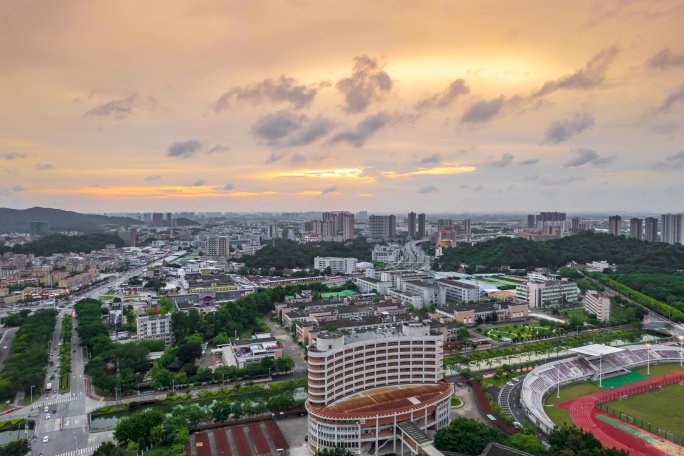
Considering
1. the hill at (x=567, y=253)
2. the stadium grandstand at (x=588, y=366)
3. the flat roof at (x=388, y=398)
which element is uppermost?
the hill at (x=567, y=253)

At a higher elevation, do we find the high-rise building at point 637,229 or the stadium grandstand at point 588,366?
the high-rise building at point 637,229

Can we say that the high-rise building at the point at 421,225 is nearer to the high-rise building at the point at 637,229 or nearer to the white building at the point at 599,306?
the high-rise building at the point at 637,229

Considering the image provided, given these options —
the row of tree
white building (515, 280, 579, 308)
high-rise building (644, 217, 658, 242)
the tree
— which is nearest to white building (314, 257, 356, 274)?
white building (515, 280, 579, 308)

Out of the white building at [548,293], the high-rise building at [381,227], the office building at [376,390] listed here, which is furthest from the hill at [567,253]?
the office building at [376,390]

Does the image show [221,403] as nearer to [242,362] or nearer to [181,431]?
[181,431]

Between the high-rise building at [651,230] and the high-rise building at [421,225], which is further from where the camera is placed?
the high-rise building at [421,225]

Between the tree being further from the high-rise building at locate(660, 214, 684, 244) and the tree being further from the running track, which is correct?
the high-rise building at locate(660, 214, 684, 244)
